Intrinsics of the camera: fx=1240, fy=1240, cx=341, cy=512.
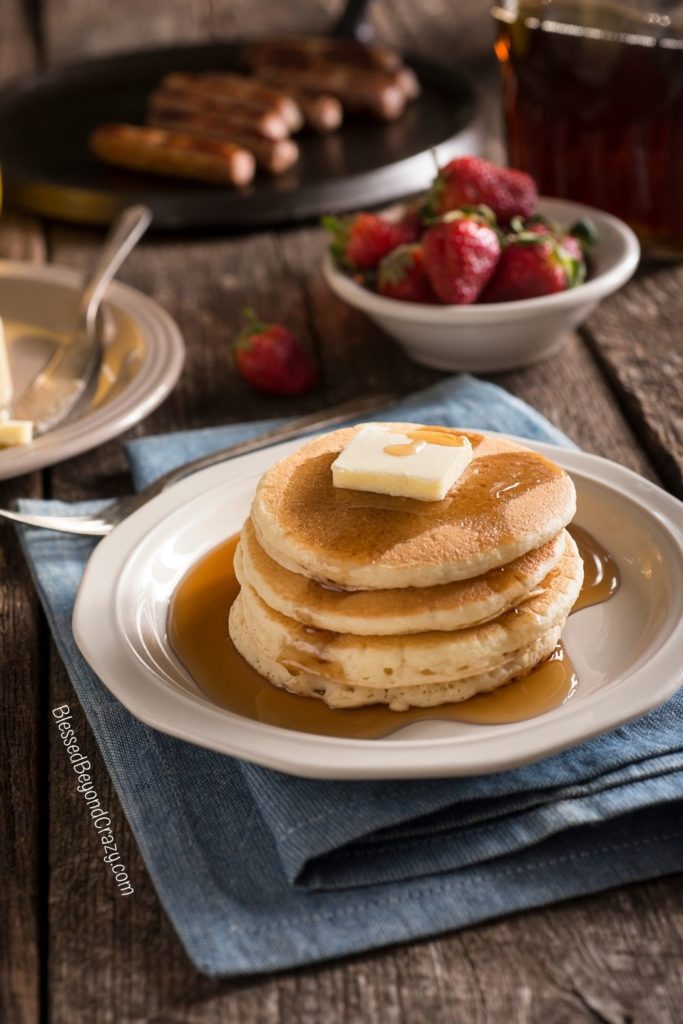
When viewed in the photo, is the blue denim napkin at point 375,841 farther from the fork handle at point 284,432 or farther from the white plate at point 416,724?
the fork handle at point 284,432

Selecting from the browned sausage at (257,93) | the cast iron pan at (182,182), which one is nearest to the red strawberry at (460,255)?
the cast iron pan at (182,182)

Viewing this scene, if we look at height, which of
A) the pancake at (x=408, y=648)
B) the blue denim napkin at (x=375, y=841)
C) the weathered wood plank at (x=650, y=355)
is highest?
the pancake at (x=408, y=648)

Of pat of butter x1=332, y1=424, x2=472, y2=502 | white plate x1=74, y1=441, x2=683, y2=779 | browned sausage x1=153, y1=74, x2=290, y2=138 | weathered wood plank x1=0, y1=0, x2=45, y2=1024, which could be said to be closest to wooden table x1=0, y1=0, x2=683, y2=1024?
weathered wood plank x1=0, y1=0, x2=45, y2=1024

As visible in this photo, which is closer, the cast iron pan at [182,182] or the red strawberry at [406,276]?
the red strawberry at [406,276]

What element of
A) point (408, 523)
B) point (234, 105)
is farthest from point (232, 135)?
point (408, 523)

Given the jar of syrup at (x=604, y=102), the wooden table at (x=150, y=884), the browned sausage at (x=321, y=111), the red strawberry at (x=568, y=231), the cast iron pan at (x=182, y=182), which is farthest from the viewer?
the browned sausage at (x=321, y=111)

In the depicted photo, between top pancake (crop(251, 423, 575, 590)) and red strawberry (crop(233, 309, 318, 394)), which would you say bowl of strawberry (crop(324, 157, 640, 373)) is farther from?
top pancake (crop(251, 423, 575, 590))

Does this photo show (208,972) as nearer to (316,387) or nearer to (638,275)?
(316,387)

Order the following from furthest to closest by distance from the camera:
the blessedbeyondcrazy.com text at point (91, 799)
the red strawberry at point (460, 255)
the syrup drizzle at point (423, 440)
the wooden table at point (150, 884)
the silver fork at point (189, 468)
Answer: the red strawberry at point (460, 255) → the silver fork at point (189, 468) → the syrup drizzle at point (423, 440) → the blessedbeyondcrazy.com text at point (91, 799) → the wooden table at point (150, 884)

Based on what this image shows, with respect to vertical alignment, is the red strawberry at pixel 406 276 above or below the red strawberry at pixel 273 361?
above
